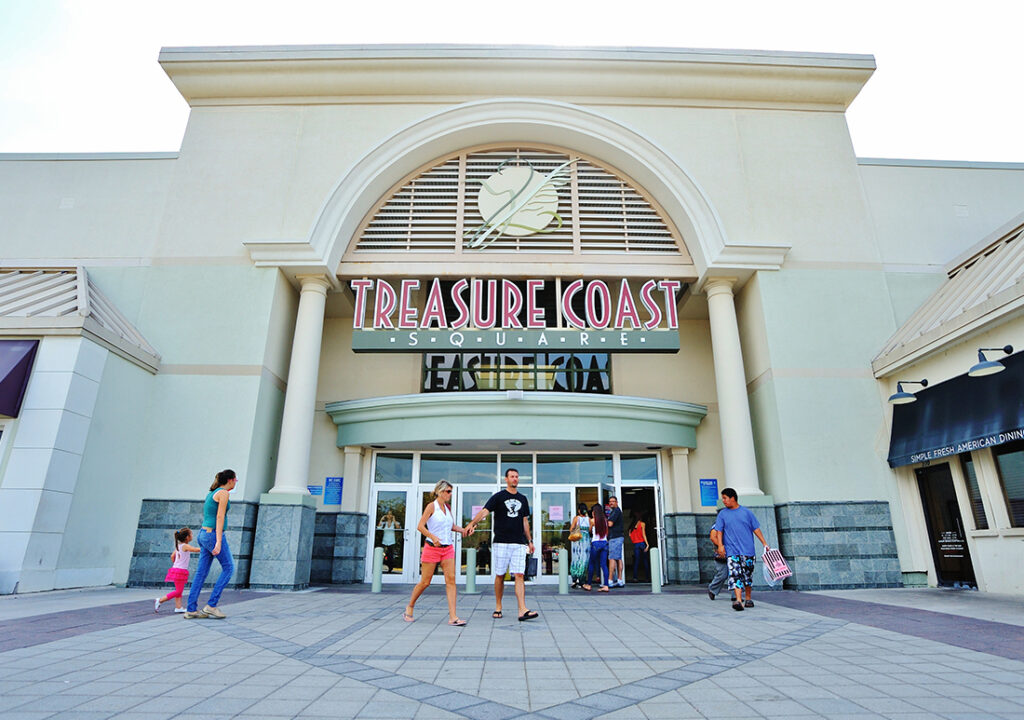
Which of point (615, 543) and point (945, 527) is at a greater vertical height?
point (945, 527)

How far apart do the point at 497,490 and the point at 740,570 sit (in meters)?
6.87

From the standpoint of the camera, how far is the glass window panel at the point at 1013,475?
9.30m

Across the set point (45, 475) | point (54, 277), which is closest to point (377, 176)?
point (54, 277)

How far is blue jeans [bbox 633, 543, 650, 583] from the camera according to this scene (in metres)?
14.3

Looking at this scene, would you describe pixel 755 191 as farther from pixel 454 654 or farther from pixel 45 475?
pixel 45 475

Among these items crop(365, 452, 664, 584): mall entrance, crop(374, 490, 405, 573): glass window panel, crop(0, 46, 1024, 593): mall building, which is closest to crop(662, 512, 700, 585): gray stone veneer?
crop(0, 46, 1024, 593): mall building

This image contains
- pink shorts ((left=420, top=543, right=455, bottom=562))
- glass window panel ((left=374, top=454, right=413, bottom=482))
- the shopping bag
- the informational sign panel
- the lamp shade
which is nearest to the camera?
pink shorts ((left=420, top=543, right=455, bottom=562))

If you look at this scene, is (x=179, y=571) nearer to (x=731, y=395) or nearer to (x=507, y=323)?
(x=507, y=323)

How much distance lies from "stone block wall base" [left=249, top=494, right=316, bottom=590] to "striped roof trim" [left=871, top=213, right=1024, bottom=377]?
1256cm

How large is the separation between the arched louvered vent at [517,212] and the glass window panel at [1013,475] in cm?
764

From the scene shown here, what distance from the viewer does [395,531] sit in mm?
14352

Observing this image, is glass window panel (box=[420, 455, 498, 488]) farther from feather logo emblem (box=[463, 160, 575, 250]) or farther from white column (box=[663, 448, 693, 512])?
feather logo emblem (box=[463, 160, 575, 250])

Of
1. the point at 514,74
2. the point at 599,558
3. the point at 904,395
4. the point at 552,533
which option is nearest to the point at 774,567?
the point at 599,558

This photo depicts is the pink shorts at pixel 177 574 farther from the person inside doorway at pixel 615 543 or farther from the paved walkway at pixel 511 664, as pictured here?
the person inside doorway at pixel 615 543
